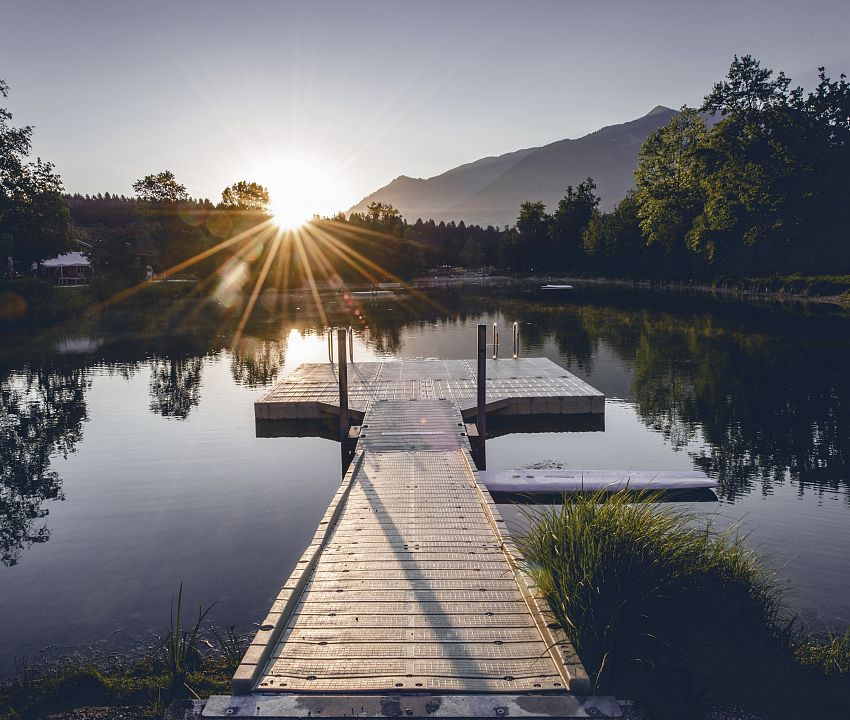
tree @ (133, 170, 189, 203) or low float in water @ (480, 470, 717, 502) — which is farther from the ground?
tree @ (133, 170, 189, 203)

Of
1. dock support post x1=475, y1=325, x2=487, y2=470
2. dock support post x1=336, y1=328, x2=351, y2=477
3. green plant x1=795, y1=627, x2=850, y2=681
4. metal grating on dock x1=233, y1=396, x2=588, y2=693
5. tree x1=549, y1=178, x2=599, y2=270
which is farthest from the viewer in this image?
tree x1=549, y1=178, x2=599, y2=270

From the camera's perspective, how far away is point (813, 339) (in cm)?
2916

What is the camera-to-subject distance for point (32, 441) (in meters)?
15.7

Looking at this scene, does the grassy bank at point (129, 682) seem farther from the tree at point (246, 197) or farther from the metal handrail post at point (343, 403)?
the tree at point (246, 197)

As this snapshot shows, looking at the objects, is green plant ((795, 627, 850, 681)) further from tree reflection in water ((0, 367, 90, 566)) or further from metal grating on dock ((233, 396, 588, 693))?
tree reflection in water ((0, 367, 90, 566))

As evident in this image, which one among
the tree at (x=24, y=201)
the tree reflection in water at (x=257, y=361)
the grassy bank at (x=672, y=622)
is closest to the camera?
the grassy bank at (x=672, y=622)

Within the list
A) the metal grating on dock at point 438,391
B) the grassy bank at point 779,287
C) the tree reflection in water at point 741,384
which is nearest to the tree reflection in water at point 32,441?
the metal grating on dock at point 438,391

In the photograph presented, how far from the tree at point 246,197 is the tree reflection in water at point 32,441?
82.0 m

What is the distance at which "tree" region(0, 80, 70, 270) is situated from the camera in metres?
43.2

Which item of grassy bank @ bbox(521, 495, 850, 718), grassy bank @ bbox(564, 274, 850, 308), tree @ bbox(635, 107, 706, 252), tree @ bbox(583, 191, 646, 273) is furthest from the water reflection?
tree @ bbox(583, 191, 646, 273)

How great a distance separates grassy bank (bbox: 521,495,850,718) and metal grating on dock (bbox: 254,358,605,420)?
834 centimetres

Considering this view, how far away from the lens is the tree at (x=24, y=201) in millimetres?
43219

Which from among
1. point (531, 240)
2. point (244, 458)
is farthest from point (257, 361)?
point (531, 240)

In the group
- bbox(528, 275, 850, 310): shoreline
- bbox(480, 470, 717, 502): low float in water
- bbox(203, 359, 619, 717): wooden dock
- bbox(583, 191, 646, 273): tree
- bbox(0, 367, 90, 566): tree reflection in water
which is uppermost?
bbox(583, 191, 646, 273): tree
